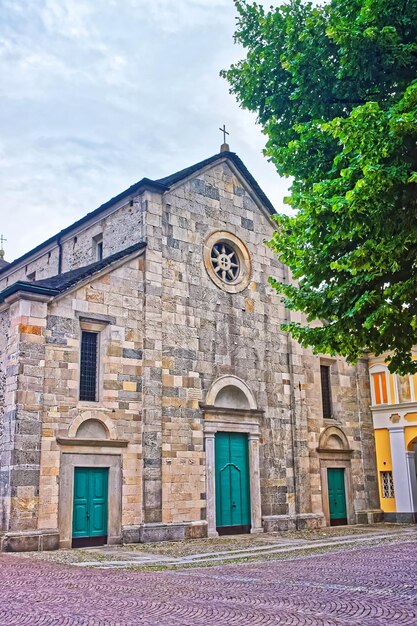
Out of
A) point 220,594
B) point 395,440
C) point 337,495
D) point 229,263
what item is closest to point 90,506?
point 220,594

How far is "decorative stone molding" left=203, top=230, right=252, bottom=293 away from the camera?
2131cm

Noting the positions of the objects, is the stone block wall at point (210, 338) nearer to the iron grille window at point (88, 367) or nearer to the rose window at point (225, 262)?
the rose window at point (225, 262)

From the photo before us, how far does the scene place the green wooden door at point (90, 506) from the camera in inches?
659

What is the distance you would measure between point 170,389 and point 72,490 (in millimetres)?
4081

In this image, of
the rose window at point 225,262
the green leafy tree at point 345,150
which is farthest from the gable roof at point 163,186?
the green leafy tree at point 345,150

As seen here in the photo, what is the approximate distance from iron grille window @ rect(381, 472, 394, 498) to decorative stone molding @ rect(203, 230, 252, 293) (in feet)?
32.0

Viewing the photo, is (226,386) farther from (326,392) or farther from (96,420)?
(326,392)

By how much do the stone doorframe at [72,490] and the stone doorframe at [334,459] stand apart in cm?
826

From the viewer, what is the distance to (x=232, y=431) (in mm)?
20359

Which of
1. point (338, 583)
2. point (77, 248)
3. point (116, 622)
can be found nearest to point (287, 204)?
point (338, 583)

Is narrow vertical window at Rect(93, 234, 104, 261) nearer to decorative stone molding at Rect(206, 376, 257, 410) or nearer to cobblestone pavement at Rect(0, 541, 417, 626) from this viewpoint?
decorative stone molding at Rect(206, 376, 257, 410)

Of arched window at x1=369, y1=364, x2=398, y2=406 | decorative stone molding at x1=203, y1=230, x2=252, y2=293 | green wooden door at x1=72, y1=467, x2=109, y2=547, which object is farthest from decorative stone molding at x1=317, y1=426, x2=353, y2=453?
green wooden door at x1=72, y1=467, x2=109, y2=547

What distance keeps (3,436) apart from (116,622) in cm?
965

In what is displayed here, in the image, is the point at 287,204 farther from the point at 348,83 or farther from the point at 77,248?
the point at 77,248
